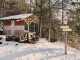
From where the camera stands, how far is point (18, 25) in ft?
93.8

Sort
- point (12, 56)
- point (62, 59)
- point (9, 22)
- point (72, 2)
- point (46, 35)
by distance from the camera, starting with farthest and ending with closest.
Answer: point (72, 2) < point (46, 35) < point (9, 22) < point (12, 56) < point (62, 59)

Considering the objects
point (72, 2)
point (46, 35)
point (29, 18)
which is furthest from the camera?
point (72, 2)

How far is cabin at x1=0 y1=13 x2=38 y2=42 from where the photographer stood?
88.0 feet

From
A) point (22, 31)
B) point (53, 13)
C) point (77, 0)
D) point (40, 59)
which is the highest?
point (77, 0)

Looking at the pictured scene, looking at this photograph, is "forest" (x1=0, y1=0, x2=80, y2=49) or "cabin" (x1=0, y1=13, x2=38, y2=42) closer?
"cabin" (x1=0, y1=13, x2=38, y2=42)

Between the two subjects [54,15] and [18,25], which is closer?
[18,25]

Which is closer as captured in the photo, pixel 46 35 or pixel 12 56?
pixel 12 56

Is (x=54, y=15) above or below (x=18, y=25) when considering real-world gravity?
above

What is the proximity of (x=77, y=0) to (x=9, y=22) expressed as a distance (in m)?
14.5

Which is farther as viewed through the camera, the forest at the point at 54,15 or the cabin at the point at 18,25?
the forest at the point at 54,15

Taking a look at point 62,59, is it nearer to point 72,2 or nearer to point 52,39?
point 52,39

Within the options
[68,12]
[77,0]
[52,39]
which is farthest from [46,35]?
[77,0]

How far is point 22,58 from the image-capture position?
17438 millimetres

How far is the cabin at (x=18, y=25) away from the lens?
26.8 m
